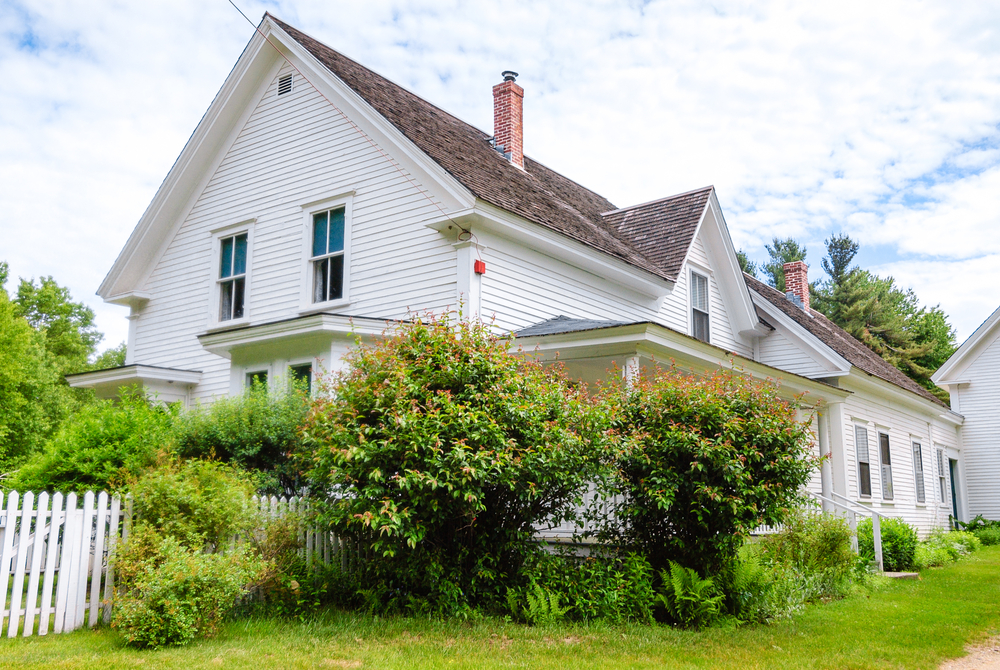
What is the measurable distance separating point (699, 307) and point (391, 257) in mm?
7875

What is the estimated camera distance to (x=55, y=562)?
7480 millimetres

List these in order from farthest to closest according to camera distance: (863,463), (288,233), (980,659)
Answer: (863,463)
(288,233)
(980,659)

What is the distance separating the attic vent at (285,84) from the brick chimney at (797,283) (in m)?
16.4

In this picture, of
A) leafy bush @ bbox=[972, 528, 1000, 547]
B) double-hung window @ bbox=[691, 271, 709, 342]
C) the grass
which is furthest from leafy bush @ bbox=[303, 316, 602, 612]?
leafy bush @ bbox=[972, 528, 1000, 547]

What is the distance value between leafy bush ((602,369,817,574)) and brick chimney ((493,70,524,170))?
9040mm

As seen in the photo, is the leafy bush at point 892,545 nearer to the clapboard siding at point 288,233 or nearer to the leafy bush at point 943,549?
the leafy bush at point 943,549

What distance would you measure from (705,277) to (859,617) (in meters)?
10.1

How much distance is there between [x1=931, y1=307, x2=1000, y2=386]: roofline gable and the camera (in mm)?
27031

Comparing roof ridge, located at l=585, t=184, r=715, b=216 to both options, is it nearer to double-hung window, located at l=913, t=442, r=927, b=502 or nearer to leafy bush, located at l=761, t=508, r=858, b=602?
leafy bush, located at l=761, t=508, r=858, b=602

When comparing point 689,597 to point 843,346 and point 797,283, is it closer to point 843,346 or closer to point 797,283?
point 843,346

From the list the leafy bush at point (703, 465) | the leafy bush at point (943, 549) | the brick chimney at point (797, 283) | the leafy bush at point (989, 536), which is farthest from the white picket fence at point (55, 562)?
the leafy bush at point (989, 536)

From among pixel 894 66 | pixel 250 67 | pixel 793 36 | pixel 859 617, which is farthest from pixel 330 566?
pixel 894 66

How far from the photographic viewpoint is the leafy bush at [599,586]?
8547mm

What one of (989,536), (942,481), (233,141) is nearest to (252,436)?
(233,141)
